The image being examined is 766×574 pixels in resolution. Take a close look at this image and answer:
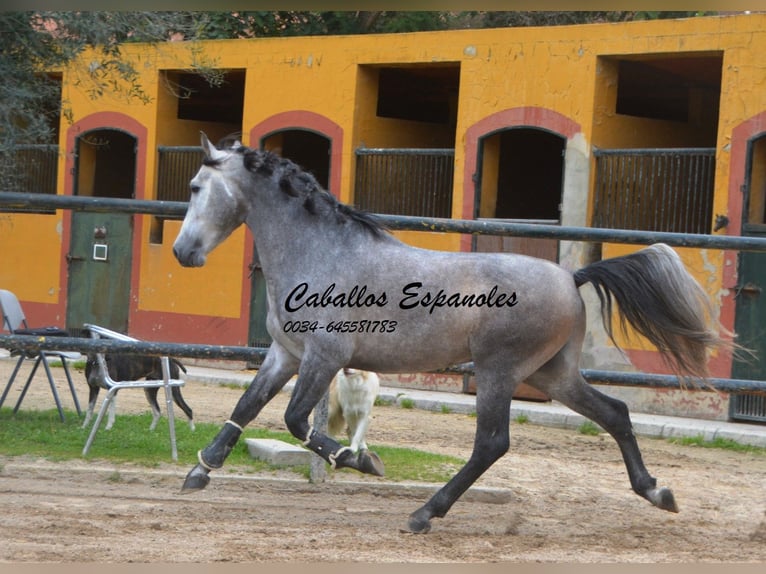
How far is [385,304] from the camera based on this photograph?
16.5 feet

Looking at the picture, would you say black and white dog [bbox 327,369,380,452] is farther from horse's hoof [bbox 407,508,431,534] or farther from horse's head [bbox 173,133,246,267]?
horse's head [bbox 173,133,246,267]

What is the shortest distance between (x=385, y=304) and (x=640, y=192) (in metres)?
8.46

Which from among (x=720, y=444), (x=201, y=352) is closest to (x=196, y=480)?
(x=201, y=352)

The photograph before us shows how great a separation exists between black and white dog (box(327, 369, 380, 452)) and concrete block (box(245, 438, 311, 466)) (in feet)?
1.24

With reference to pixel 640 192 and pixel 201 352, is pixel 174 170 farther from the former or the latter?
pixel 201 352

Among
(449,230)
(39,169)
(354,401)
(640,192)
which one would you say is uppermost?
(39,169)

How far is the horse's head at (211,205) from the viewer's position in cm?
498

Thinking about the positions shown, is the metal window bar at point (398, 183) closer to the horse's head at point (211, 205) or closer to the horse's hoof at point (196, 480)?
the horse's head at point (211, 205)

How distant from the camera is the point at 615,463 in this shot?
8.88 m

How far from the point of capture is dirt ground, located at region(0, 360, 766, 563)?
460 cm

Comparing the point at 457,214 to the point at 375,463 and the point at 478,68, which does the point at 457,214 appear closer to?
the point at 478,68

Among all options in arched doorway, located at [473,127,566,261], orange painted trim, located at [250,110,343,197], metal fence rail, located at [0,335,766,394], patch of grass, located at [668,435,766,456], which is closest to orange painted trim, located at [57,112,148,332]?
orange painted trim, located at [250,110,343,197]

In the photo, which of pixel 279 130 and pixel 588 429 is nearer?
pixel 588 429

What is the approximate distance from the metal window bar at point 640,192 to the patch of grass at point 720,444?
295 cm
